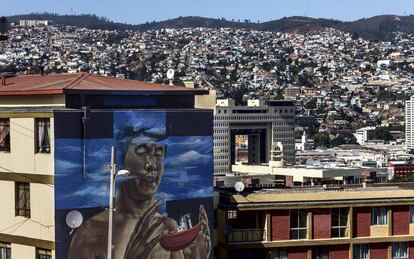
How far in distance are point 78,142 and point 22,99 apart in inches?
68.8

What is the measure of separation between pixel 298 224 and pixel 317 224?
1.60 feet

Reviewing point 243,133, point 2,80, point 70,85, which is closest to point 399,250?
point 70,85

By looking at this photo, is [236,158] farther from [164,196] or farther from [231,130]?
[164,196]

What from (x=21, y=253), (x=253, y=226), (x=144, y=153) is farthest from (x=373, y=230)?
(x=21, y=253)

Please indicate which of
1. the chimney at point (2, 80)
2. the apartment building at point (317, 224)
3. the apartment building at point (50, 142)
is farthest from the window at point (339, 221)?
the chimney at point (2, 80)

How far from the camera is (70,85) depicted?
24.3 m

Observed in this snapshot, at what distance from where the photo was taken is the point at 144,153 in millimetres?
24906

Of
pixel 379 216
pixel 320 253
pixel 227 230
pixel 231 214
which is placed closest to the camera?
pixel 227 230

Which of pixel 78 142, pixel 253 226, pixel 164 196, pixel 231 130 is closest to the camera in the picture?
pixel 78 142

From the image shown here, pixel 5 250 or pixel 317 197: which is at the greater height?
pixel 317 197

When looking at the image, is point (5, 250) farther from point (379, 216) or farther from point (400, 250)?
point (400, 250)

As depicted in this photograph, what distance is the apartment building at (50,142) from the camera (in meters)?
23.5

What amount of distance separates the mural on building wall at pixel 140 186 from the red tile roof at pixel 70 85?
65 cm

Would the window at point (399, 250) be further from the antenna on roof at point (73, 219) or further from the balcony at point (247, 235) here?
the antenna on roof at point (73, 219)
